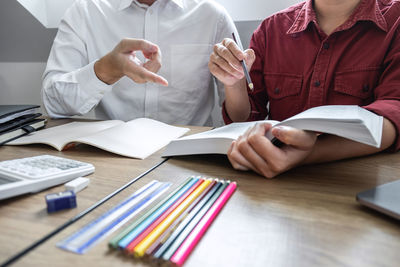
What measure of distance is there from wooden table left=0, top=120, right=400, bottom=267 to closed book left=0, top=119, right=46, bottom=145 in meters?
0.33

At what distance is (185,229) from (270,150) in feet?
0.72

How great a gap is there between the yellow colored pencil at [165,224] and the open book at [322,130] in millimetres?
138

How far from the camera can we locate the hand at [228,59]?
2.44ft

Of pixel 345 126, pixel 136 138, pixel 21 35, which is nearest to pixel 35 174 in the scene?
pixel 136 138

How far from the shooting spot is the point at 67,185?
475 mm

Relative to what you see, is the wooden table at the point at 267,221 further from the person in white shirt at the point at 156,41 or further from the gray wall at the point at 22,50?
the gray wall at the point at 22,50

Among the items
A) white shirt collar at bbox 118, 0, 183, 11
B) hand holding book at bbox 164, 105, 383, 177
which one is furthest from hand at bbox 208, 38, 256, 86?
white shirt collar at bbox 118, 0, 183, 11

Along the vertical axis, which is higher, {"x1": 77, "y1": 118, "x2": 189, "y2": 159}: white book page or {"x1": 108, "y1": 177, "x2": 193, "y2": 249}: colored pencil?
{"x1": 108, "y1": 177, "x2": 193, "y2": 249}: colored pencil

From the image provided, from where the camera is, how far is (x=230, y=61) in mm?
759

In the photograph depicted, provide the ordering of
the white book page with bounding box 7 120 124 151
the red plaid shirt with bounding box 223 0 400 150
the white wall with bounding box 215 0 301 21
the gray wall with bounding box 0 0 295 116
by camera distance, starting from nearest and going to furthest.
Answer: the white book page with bounding box 7 120 124 151 → the red plaid shirt with bounding box 223 0 400 150 → the white wall with bounding box 215 0 301 21 → the gray wall with bounding box 0 0 295 116

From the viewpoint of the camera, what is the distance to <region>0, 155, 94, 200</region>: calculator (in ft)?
1.46

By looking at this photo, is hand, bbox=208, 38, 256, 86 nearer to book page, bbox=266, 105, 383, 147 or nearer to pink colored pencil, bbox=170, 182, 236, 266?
book page, bbox=266, 105, 383, 147

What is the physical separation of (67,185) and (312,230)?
368 mm

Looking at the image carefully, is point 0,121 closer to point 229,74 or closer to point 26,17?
point 229,74
